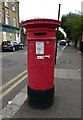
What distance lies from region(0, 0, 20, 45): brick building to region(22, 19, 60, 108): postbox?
28907 millimetres

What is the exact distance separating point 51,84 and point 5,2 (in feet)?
108

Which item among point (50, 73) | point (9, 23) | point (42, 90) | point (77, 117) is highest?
point (9, 23)

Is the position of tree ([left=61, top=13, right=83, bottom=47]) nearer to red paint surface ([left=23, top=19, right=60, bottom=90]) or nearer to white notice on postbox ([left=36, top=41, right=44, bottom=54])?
red paint surface ([left=23, top=19, right=60, bottom=90])

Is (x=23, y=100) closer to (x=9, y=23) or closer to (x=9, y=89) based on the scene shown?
(x=9, y=89)

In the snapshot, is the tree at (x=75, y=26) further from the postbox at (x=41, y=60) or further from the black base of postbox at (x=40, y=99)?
the black base of postbox at (x=40, y=99)

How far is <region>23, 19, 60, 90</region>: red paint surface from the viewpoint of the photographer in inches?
191

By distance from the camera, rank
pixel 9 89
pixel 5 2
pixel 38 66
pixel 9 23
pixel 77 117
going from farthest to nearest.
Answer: pixel 9 23 → pixel 5 2 → pixel 9 89 → pixel 38 66 → pixel 77 117

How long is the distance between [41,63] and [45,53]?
25cm

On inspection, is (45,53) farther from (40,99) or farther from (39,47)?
(40,99)

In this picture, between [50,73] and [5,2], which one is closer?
[50,73]

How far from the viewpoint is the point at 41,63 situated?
495 centimetres

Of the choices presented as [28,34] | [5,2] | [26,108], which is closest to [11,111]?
[26,108]

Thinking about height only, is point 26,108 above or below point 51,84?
below

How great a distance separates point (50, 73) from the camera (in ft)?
16.7
